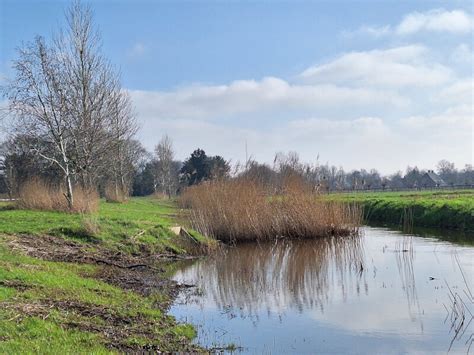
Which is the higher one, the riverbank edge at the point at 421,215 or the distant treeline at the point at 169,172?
the distant treeline at the point at 169,172

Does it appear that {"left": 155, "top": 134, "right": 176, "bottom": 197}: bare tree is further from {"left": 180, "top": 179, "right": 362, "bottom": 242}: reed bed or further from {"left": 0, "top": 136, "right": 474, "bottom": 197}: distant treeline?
{"left": 180, "top": 179, "right": 362, "bottom": 242}: reed bed

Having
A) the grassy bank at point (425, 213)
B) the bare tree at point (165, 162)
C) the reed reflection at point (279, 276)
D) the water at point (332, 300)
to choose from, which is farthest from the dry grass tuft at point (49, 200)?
the bare tree at point (165, 162)

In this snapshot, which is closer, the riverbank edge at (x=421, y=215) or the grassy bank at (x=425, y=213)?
the grassy bank at (x=425, y=213)

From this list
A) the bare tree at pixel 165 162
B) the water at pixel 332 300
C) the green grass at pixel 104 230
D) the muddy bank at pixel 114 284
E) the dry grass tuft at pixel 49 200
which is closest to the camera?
the muddy bank at pixel 114 284

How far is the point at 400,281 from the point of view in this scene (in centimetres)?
1098

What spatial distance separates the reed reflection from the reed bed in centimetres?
88

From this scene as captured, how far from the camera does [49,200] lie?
18875mm

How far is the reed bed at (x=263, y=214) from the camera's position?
1758 cm

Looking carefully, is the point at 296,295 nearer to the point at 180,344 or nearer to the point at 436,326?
the point at 436,326

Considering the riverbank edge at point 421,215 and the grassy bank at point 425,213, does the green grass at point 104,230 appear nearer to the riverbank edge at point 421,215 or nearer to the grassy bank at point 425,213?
the grassy bank at point 425,213

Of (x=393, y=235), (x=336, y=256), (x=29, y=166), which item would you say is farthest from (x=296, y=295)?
(x=29, y=166)

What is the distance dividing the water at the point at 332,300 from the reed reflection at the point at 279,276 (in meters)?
0.02

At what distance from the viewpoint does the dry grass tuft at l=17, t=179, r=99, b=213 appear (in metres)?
18.4

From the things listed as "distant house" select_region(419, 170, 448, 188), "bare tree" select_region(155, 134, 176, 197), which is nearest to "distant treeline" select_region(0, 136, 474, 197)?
"bare tree" select_region(155, 134, 176, 197)
